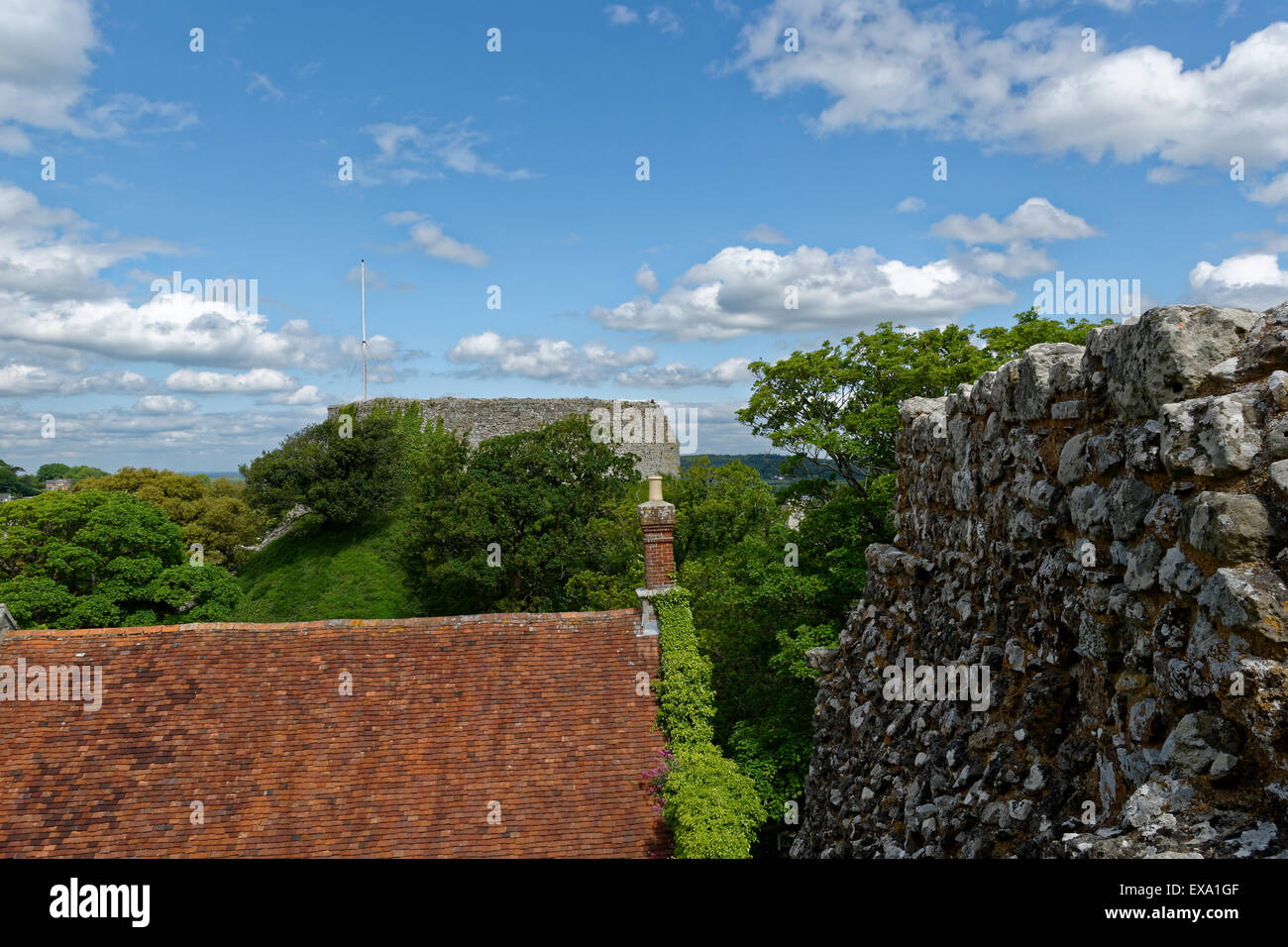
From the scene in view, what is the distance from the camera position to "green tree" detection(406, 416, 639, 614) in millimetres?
33188

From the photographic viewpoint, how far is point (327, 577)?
38750 millimetres

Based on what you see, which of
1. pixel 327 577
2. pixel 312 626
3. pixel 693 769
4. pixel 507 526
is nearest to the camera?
pixel 693 769

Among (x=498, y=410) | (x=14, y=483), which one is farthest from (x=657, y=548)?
(x=14, y=483)

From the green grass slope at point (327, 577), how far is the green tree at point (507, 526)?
3.02 meters

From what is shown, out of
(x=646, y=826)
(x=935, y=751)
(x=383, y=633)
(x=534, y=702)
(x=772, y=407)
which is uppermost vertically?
(x=772, y=407)

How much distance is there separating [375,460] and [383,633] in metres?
28.6

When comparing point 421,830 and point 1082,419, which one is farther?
point 421,830

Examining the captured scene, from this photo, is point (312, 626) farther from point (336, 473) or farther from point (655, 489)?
point (336, 473)

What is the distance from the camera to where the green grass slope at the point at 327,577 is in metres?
36.9

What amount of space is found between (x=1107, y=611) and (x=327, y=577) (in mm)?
40153

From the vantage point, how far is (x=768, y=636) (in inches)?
831

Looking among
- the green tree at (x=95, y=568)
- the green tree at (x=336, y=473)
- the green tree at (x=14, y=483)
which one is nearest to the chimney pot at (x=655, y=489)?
the green tree at (x=95, y=568)
